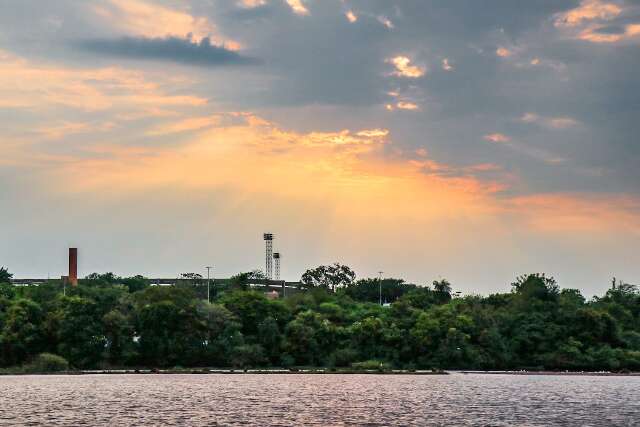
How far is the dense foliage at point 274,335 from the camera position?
6836 inches

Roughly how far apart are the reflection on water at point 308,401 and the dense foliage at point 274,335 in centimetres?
1258

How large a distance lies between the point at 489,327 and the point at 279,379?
53.1m

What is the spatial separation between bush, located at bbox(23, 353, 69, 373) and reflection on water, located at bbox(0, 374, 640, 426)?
985cm

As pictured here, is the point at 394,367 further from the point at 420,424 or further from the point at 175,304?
the point at 420,424

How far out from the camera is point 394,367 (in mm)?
186750

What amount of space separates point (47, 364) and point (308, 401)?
265 feet

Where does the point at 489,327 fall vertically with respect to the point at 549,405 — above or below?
above

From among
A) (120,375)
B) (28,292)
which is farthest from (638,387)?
(28,292)

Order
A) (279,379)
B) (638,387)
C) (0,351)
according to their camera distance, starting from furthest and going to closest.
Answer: (0,351) < (279,379) < (638,387)

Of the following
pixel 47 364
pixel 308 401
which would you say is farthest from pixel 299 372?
pixel 308 401

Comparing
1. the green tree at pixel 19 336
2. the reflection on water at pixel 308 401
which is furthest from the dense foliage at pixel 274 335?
the reflection on water at pixel 308 401

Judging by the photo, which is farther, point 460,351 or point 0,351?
point 460,351

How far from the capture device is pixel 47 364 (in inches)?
6718

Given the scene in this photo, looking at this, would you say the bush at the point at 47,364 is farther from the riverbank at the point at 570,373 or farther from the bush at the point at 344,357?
the riverbank at the point at 570,373
